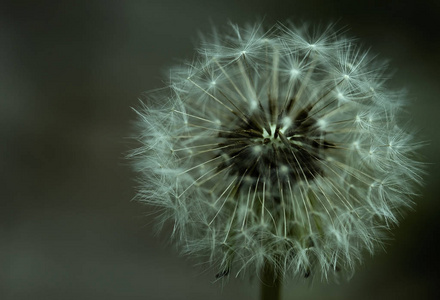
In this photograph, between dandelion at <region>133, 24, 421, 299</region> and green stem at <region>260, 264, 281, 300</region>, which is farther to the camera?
green stem at <region>260, 264, 281, 300</region>

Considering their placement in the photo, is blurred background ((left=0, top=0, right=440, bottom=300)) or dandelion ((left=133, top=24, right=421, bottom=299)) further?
blurred background ((left=0, top=0, right=440, bottom=300))

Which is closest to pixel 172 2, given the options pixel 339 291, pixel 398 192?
pixel 398 192

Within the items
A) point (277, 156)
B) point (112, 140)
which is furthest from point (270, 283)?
point (112, 140)

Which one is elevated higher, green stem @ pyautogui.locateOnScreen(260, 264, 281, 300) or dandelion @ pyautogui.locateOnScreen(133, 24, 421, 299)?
dandelion @ pyautogui.locateOnScreen(133, 24, 421, 299)

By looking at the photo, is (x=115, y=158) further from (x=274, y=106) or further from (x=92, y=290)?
(x=274, y=106)

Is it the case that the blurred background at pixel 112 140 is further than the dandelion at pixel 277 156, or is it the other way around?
the blurred background at pixel 112 140

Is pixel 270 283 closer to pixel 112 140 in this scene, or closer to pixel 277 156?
pixel 277 156
